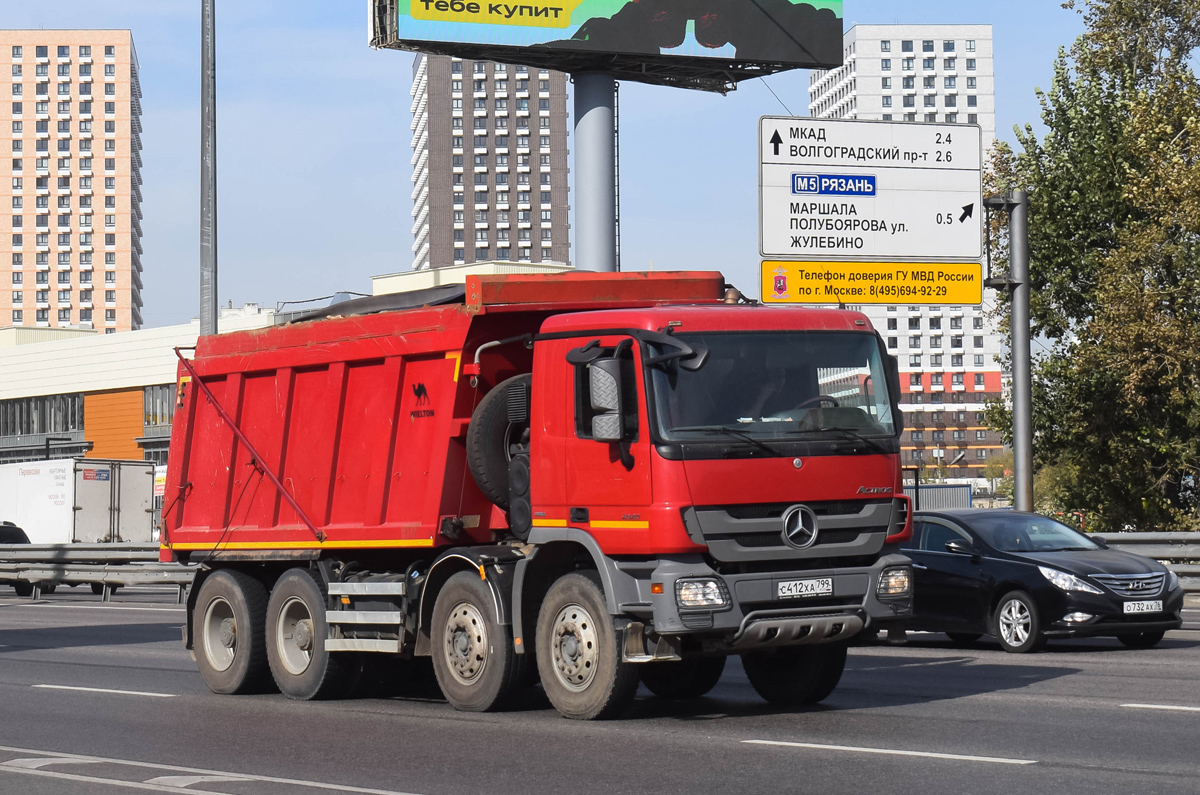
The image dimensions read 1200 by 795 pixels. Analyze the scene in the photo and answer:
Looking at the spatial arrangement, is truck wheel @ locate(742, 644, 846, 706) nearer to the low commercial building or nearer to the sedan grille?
the sedan grille

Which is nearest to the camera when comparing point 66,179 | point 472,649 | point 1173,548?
point 472,649

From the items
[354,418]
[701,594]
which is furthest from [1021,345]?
[701,594]

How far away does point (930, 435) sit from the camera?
186875mm

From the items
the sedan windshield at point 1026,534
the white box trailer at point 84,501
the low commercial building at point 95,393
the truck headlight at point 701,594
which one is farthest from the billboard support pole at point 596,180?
the truck headlight at point 701,594

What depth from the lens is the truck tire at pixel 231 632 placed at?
13.0 m

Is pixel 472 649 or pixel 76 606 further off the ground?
pixel 472 649

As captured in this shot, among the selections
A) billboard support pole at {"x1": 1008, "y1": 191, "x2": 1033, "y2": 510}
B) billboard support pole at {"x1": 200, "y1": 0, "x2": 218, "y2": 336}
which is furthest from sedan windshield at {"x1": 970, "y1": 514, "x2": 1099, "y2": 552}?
billboard support pole at {"x1": 200, "y1": 0, "x2": 218, "y2": 336}

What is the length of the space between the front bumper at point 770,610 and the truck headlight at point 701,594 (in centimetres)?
3

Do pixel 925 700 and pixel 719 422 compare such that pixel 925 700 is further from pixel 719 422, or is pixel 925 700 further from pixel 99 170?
pixel 99 170

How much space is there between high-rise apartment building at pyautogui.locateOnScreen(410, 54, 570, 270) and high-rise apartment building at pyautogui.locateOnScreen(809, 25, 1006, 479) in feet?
140

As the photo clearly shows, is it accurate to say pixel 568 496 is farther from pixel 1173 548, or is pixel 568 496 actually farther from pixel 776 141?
pixel 776 141

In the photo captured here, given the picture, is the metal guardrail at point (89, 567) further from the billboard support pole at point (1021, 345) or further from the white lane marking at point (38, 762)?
the white lane marking at point (38, 762)

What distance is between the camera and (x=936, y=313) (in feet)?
638

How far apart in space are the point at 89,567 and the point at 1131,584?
2177cm
